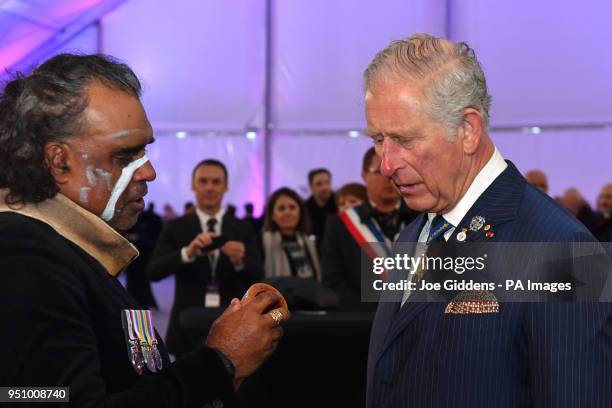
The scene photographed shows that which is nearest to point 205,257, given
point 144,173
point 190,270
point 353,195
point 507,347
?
point 190,270

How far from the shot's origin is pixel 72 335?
1.38 meters

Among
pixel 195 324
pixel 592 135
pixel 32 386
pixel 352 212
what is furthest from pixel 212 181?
pixel 592 135

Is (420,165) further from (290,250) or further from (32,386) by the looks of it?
(290,250)

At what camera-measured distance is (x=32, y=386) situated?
1342 millimetres

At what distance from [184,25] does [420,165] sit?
44.9 ft

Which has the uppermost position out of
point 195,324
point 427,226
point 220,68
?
point 220,68

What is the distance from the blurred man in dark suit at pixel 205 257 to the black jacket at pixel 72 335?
3.15 m

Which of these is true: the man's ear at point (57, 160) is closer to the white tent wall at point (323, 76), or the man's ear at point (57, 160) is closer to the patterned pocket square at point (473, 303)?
the patterned pocket square at point (473, 303)

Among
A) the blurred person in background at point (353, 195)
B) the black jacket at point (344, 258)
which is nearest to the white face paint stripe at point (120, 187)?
the black jacket at point (344, 258)

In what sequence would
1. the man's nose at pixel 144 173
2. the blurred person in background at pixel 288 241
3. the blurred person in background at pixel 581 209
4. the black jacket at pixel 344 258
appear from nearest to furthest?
the man's nose at pixel 144 173 → the black jacket at pixel 344 258 → the blurred person in background at pixel 288 241 → the blurred person in background at pixel 581 209

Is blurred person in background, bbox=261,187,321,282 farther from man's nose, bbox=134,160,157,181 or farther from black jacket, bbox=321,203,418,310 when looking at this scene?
man's nose, bbox=134,160,157,181

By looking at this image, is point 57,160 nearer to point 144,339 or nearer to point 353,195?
point 144,339

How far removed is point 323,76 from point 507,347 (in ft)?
43.3

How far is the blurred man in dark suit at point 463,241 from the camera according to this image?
151cm
